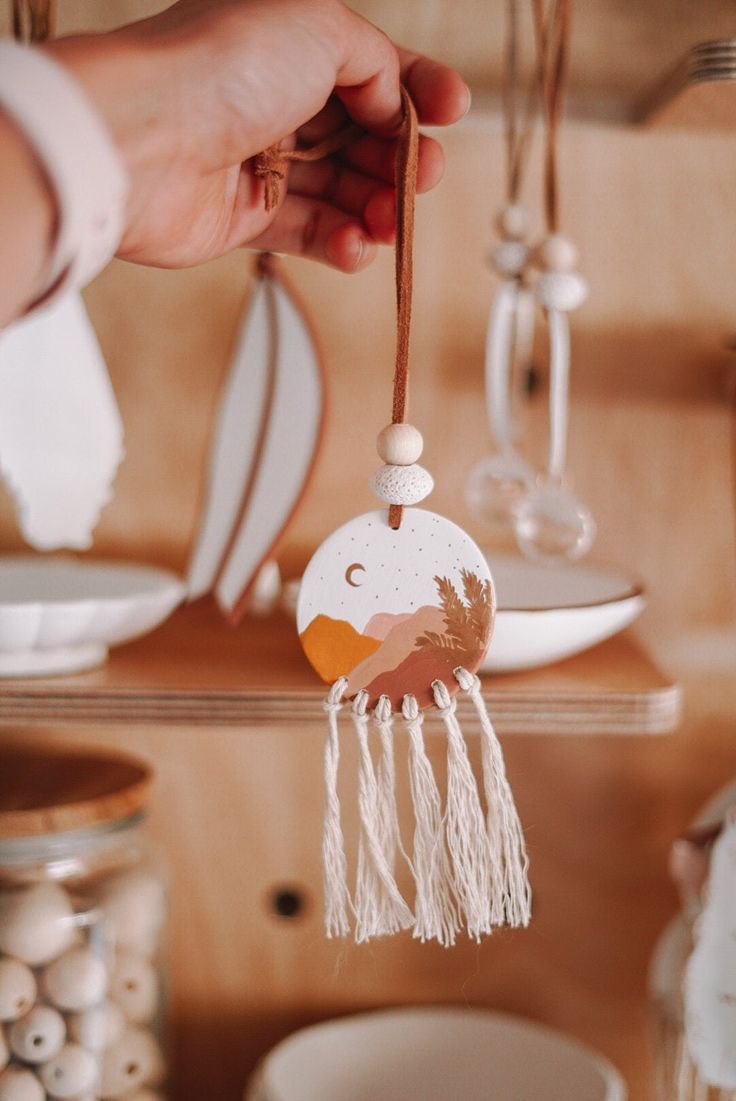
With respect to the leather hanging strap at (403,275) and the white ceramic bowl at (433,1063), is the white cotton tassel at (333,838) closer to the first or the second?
the leather hanging strap at (403,275)

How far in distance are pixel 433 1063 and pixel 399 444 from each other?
56cm

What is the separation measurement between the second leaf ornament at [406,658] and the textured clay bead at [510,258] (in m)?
0.23

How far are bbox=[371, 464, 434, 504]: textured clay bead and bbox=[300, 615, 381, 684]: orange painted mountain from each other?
0.06 meters

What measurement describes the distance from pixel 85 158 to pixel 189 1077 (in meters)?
0.80

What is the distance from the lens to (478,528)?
840 mm

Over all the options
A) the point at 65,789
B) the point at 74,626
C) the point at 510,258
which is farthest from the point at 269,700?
the point at 510,258

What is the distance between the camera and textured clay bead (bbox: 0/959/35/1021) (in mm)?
666

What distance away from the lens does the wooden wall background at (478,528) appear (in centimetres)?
82

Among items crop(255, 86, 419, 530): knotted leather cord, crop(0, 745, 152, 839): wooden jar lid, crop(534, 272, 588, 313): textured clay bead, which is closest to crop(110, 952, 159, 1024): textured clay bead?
crop(0, 745, 152, 839): wooden jar lid

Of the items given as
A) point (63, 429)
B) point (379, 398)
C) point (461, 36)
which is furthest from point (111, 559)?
point (461, 36)

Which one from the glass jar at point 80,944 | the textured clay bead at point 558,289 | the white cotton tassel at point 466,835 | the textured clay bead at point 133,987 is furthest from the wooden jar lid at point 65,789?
the textured clay bead at point 558,289

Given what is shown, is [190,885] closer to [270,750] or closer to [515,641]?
[270,750]

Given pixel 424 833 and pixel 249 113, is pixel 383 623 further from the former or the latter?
pixel 249 113

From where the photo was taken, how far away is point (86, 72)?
1.30 ft
